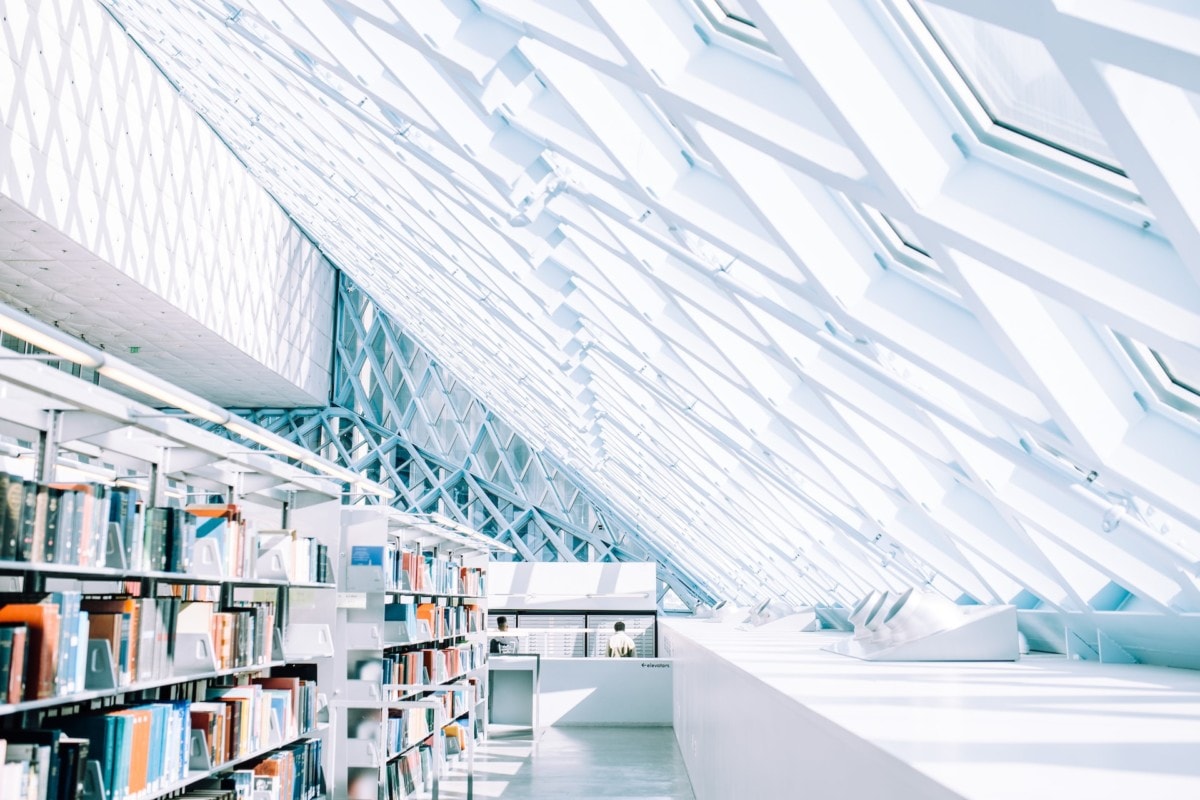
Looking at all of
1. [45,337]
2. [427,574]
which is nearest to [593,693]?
[427,574]

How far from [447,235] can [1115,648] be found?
16.8 feet

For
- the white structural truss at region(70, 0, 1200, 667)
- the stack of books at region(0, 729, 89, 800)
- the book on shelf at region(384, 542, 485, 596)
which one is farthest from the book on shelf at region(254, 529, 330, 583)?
the white structural truss at region(70, 0, 1200, 667)

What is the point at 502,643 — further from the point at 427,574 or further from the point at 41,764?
the point at 41,764

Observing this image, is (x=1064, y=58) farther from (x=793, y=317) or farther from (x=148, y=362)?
(x=148, y=362)

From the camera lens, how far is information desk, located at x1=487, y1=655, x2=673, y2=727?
13.2m

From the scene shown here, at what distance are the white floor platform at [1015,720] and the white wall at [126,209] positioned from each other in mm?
10810

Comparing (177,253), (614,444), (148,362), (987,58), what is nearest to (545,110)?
(987,58)

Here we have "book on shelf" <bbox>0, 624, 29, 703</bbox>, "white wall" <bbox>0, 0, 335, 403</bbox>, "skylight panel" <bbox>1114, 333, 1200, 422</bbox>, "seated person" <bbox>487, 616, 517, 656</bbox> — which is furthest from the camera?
"seated person" <bbox>487, 616, 517, 656</bbox>

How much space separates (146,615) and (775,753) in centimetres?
237

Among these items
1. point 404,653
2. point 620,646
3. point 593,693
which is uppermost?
point 404,653

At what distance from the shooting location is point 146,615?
3.86 meters

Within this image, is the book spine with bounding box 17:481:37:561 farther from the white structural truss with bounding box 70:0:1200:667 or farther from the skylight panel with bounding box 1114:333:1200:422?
the skylight panel with bounding box 1114:333:1200:422

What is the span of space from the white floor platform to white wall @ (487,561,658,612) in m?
12.3

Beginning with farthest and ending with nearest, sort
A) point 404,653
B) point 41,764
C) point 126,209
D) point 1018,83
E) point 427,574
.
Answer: point 126,209 < point 427,574 < point 404,653 < point 41,764 < point 1018,83
